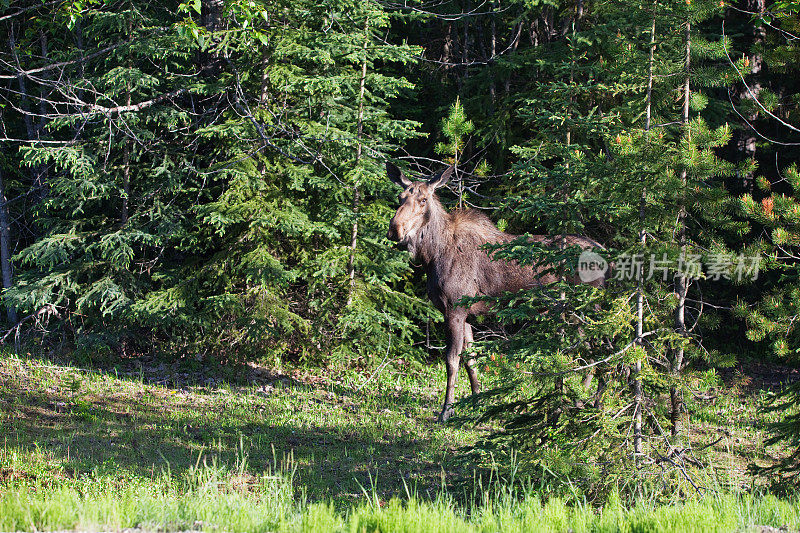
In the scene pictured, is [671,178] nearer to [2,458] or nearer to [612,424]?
[612,424]

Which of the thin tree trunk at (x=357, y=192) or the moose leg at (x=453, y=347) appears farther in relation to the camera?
the thin tree trunk at (x=357, y=192)

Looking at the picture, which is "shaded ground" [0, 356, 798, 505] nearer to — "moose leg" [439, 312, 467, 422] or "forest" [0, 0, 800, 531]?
"forest" [0, 0, 800, 531]

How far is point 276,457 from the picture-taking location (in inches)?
313

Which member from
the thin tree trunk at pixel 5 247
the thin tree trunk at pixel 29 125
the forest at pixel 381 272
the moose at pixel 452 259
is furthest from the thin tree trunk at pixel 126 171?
the moose at pixel 452 259

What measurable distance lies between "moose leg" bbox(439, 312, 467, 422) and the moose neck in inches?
38.3

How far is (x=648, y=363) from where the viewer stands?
6277 millimetres

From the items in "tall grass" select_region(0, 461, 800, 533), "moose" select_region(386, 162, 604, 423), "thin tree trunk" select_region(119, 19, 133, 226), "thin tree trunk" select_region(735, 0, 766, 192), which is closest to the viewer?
"tall grass" select_region(0, 461, 800, 533)

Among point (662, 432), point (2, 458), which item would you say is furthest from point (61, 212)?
point (662, 432)

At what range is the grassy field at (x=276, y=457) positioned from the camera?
Result: 473 centimetres

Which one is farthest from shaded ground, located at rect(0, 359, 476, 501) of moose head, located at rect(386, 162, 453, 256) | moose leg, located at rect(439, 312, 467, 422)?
moose head, located at rect(386, 162, 453, 256)

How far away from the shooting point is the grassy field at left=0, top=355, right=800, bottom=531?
4.73 m

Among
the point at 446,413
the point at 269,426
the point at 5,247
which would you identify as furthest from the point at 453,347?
the point at 5,247

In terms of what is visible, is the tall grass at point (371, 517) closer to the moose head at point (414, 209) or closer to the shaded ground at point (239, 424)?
the shaded ground at point (239, 424)

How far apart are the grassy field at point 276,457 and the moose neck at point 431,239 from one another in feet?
7.43
